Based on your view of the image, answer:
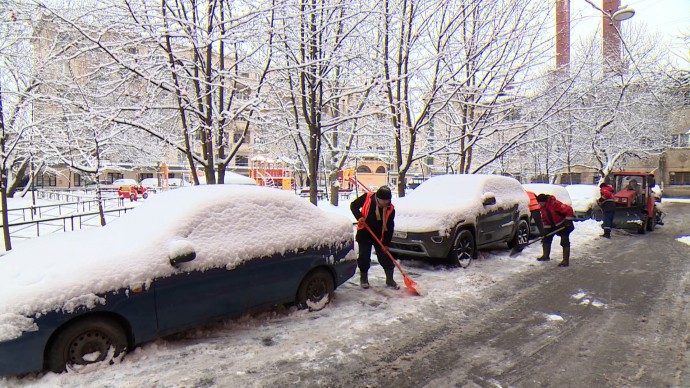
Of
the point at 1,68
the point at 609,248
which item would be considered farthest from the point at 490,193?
the point at 1,68

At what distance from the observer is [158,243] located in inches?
144

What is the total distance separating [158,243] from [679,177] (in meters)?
49.7

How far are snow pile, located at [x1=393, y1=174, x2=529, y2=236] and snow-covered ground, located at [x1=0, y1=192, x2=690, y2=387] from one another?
1.17m

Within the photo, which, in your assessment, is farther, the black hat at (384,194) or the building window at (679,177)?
the building window at (679,177)

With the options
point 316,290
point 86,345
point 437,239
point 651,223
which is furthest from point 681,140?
point 86,345

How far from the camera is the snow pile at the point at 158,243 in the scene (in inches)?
121

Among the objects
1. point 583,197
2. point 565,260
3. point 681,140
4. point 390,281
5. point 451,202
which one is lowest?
point 565,260

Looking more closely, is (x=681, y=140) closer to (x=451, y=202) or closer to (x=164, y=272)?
(x=451, y=202)

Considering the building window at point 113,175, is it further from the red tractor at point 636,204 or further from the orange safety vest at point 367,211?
the red tractor at point 636,204

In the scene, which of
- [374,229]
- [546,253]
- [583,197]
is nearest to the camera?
[374,229]

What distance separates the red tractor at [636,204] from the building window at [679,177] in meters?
35.4

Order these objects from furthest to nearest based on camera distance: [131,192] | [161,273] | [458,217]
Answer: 1. [131,192]
2. [458,217]
3. [161,273]

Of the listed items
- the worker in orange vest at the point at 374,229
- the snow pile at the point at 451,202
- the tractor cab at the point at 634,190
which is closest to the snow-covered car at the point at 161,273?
the worker in orange vest at the point at 374,229

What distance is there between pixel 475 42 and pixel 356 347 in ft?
35.9
